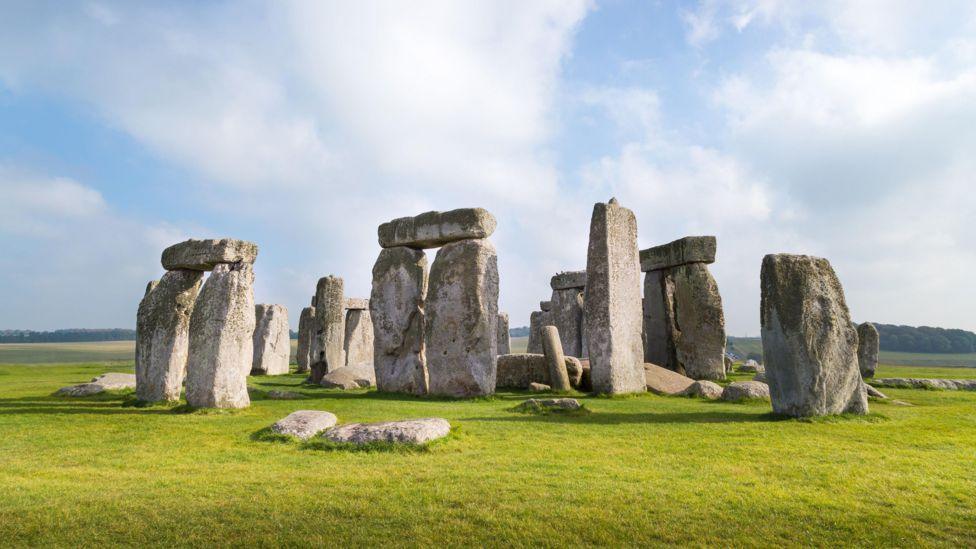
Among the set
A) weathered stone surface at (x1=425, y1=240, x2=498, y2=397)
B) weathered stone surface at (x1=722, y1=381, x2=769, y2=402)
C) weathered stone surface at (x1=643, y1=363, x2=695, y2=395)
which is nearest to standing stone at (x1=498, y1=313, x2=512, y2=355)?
weathered stone surface at (x1=643, y1=363, x2=695, y2=395)

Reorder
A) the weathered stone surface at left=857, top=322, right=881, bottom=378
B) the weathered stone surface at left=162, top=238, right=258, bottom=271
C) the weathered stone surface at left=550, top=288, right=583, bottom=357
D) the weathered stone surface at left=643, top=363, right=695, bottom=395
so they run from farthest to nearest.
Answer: the weathered stone surface at left=550, top=288, right=583, bottom=357, the weathered stone surface at left=857, top=322, right=881, bottom=378, the weathered stone surface at left=643, top=363, right=695, bottom=395, the weathered stone surface at left=162, top=238, right=258, bottom=271

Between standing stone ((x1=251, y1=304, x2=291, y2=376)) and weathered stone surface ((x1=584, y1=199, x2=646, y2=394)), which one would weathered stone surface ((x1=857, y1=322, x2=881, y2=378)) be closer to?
weathered stone surface ((x1=584, y1=199, x2=646, y2=394))

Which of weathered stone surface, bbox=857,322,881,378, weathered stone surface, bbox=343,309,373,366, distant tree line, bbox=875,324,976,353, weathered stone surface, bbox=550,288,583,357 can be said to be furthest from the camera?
distant tree line, bbox=875,324,976,353

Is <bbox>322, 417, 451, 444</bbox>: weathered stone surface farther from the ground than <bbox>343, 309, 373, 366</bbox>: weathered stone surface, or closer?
closer

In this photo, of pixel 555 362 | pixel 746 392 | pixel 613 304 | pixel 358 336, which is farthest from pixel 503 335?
pixel 746 392

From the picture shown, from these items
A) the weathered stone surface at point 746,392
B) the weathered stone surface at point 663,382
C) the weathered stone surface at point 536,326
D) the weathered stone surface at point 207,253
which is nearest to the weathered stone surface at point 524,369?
the weathered stone surface at point 663,382

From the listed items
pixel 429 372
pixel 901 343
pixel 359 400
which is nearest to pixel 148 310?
pixel 359 400

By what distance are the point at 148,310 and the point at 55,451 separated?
15.9 ft

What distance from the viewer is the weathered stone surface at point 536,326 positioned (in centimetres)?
2581

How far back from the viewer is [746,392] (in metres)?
11.7

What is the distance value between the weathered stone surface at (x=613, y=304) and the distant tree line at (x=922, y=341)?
6699 cm

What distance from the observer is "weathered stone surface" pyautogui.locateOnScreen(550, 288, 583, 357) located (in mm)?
23469

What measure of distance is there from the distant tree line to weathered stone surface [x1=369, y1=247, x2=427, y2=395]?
229ft

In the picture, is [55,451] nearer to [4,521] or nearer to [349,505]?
[4,521]
